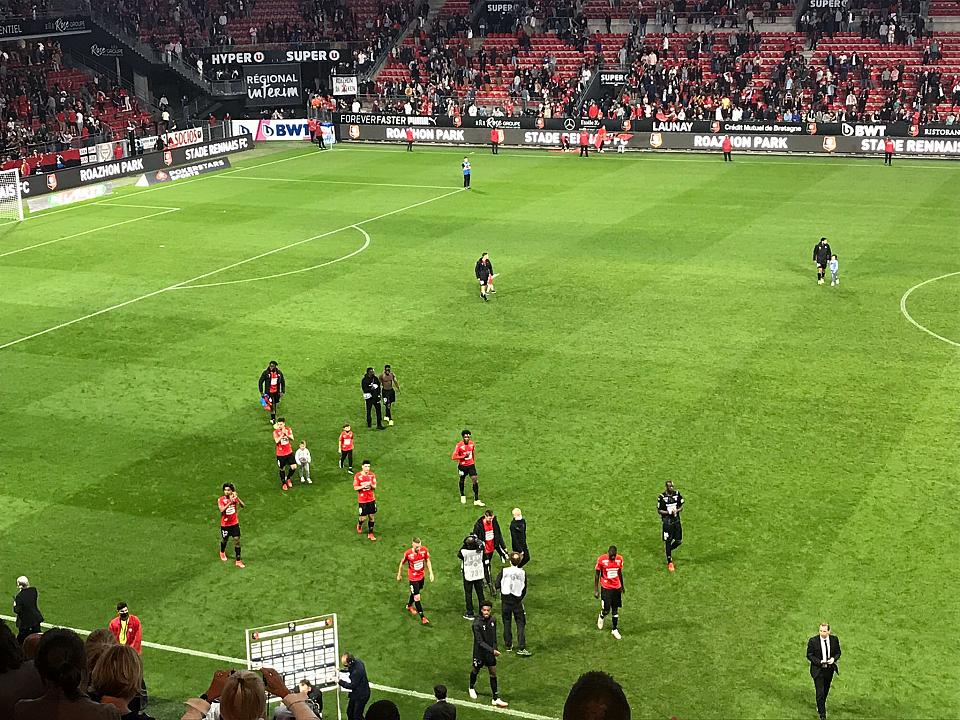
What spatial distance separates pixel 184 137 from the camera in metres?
68.6

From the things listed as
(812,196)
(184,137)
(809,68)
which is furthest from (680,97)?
(184,137)

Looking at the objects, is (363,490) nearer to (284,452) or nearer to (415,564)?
(415,564)

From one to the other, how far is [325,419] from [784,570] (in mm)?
11601

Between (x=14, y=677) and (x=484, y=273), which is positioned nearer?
(x=14, y=677)

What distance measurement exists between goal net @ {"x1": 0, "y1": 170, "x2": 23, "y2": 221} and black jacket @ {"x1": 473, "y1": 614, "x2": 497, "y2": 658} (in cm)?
4298

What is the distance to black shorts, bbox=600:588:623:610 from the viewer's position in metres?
17.9

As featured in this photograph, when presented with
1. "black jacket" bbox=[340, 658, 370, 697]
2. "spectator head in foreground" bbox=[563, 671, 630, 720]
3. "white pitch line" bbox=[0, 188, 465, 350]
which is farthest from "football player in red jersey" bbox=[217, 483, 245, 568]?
"white pitch line" bbox=[0, 188, 465, 350]

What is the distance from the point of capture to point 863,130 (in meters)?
64.0

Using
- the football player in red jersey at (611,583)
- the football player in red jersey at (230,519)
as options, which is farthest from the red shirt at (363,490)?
the football player in red jersey at (611,583)

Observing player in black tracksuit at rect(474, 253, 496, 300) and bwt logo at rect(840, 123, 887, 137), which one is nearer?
player in black tracksuit at rect(474, 253, 496, 300)

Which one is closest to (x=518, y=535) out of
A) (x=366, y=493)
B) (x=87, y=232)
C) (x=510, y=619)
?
(x=510, y=619)

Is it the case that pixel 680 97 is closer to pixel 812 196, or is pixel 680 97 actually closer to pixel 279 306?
pixel 812 196

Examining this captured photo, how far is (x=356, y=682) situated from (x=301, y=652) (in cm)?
85

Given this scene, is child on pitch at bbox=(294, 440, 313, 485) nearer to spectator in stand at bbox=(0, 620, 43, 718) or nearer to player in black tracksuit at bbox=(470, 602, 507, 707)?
player in black tracksuit at bbox=(470, 602, 507, 707)
